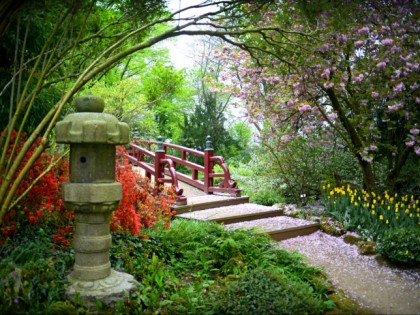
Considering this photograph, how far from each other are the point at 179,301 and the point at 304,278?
5.46 ft

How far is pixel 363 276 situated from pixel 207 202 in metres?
3.45

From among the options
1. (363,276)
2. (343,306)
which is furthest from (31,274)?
(363,276)

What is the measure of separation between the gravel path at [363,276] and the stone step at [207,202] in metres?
1.86

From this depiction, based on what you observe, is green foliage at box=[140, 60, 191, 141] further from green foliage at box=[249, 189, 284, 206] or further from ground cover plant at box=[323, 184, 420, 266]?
ground cover plant at box=[323, 184, 420, 266]

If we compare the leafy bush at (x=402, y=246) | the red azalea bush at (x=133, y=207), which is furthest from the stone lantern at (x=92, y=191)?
the leafy bush at (x=402, y=246)

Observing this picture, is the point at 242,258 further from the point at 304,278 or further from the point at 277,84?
the point at 277,84

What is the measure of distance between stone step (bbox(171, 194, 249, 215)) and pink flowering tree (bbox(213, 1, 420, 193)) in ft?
5.24

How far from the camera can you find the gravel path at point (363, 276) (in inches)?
164

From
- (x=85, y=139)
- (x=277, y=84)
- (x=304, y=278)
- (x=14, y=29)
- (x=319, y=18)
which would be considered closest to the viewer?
(x=85, y=139)

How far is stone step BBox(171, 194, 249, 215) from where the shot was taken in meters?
7.38

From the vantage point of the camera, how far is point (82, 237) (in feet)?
10.6

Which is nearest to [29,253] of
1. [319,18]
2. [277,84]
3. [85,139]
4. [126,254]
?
[126,254]

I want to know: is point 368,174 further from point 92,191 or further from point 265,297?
point 92,191

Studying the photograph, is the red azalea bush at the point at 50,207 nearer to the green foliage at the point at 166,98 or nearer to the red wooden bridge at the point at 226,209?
the red wooden bridge at the point at 226,209
